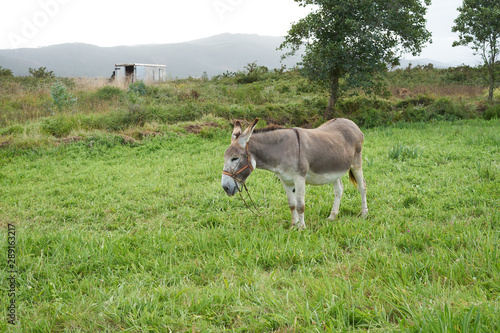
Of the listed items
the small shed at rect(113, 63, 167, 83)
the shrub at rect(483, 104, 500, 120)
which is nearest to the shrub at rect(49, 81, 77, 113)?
the small shed at rect(113, 63, 167, 83)

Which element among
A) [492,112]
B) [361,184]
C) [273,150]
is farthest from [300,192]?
[492,112]

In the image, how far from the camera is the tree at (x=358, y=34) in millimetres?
12945

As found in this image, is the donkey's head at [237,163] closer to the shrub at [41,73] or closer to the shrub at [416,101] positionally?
the shrub at [416,101]

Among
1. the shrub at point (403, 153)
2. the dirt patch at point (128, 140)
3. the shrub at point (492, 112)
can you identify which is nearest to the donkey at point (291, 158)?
the shrub at point (403, 153)

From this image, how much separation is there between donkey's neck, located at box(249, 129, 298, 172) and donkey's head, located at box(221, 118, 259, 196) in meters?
0.19

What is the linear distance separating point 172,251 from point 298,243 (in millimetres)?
1513

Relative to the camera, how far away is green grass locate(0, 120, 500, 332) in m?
2.37

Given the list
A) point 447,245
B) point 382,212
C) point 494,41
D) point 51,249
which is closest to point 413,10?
point 494,41

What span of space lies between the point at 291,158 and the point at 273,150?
274mm

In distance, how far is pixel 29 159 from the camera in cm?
961

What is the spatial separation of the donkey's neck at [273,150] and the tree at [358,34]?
33.2ft

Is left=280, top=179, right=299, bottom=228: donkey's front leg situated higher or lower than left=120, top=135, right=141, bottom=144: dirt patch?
lower

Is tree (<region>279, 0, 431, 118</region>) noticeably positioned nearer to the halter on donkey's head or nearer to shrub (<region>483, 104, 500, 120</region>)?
shrub (<region>483, 104, 500, 120</region>)

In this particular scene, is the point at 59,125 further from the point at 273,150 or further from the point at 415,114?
the point at 415,114
